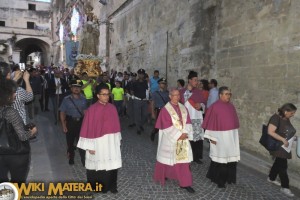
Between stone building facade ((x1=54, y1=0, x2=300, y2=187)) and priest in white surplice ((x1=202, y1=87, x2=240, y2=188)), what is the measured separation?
1767 millimetres

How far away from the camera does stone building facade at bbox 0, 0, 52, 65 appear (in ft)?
147

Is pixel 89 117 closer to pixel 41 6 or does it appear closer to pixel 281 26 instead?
pixel 281 26

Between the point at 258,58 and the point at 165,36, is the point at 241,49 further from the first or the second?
the point at 165,36

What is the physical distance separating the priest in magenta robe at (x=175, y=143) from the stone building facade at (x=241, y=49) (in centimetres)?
260

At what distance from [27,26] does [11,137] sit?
48.8 m

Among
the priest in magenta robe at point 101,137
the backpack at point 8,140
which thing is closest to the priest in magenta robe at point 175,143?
the priest in magenta robe at point 101,137

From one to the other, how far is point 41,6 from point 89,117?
51013 millimetres

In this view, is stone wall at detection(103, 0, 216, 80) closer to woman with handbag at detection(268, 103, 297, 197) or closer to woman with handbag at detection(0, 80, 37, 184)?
woman with handbag at detection(268, 103, 297, 197)

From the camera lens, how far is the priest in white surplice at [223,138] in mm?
4969

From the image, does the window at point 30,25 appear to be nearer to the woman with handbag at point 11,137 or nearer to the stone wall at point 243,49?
the stone wall at point 243,49

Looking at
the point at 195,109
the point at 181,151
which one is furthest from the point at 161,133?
the point at 195,109

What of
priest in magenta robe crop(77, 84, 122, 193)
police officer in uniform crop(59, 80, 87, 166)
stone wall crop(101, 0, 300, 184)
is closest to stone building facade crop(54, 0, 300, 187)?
stone wall crop(101, 0, 300, 184)

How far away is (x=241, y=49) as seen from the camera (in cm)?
768

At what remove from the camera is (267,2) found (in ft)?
22.1
